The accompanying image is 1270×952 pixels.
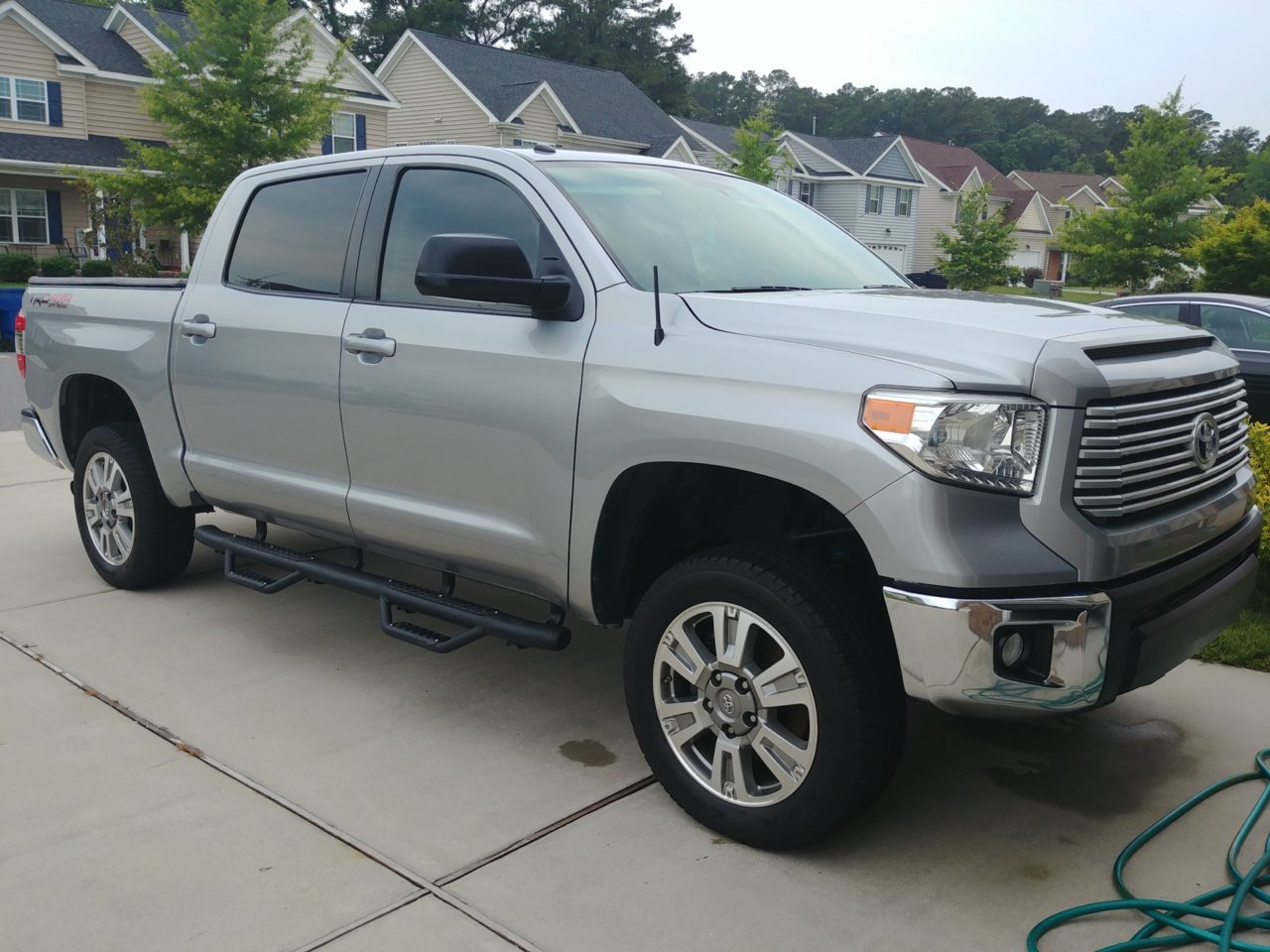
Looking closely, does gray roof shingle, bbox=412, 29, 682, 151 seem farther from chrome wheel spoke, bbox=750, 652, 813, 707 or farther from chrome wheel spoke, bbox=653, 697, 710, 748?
chrome wheel spoke, bbox=750, 652, 813, 707

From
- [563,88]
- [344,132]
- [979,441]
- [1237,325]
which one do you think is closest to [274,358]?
[979,441]

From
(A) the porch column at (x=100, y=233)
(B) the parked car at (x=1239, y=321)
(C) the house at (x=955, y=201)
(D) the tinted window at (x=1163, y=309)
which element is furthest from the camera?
(C) the house at (x=955, y=201)

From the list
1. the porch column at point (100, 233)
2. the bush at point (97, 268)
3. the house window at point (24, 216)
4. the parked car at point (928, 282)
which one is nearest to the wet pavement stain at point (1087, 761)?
the parked car at point (928, 282)

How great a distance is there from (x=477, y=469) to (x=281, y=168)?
1.97 metres

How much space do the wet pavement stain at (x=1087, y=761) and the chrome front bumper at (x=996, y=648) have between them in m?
0.98

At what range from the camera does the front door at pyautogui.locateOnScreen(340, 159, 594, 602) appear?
3.74 m

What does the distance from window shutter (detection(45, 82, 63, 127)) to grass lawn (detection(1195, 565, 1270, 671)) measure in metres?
33.8

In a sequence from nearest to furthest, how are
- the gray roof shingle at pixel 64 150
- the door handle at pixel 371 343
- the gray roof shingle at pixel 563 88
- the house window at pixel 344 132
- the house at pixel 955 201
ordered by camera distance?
the door handle at pixel 371 343 < the gray roof shingle at pixel 64 150 < the house window at pixel 344 132 < the gray roof shingle at pixel 563 88 < the house at pixel 955 201

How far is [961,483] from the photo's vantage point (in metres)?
2.90

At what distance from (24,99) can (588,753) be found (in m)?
33.5

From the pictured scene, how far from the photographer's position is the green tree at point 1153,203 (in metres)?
29.6

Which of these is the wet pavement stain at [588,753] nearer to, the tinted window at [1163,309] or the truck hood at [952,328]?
the truck hood at [952,328]

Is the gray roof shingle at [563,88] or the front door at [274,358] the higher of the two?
the gray roof shingle at [563,88]

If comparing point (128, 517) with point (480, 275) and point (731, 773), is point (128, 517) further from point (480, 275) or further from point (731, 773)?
point (731, 773)
